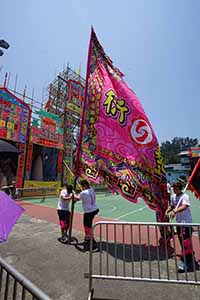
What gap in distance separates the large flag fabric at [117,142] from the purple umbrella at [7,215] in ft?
8.42

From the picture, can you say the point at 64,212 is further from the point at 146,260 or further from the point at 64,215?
the point at 146,260

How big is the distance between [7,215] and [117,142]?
297 cm

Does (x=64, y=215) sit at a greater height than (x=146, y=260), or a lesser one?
greater

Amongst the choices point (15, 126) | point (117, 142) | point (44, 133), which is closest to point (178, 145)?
point (44, 133)

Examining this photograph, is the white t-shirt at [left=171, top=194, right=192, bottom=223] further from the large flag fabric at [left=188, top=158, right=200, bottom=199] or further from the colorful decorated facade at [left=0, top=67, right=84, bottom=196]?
the colorful decorated facade at [left=0, top=67, right=84, bottom=196]

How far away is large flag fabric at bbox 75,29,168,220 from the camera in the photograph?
4184 mm

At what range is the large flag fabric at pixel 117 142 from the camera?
4184 mm

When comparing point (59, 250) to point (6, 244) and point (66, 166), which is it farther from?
point (66, 166)

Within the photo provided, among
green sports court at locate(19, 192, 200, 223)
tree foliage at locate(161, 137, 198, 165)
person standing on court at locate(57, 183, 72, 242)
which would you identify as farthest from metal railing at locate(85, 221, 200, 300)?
tree foliage at locate(161, 137, 198, 165)

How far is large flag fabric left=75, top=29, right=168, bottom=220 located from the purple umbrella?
2.57 metres

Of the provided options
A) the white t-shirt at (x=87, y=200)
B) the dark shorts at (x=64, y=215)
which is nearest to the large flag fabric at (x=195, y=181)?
the white t-shirt at (x=87, y=200)

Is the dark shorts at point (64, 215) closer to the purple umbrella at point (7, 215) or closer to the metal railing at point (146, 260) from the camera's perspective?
the metal railing at point (146, 260)

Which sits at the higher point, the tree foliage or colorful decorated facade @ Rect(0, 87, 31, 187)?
the tree foliage

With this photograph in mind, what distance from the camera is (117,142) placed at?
4.39 m
